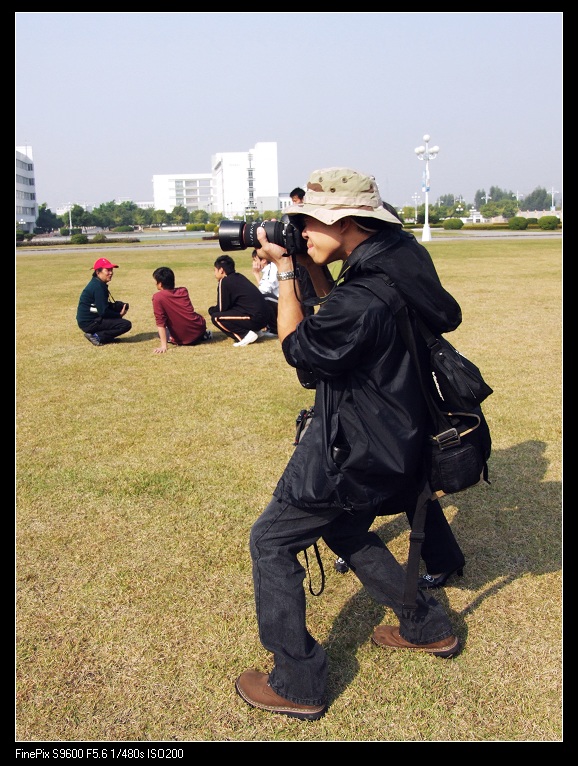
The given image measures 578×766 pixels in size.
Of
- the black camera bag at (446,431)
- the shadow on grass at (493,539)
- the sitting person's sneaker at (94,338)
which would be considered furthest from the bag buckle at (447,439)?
the sitting person's sneaker at (94,338)

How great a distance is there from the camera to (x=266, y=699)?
2.96 meters

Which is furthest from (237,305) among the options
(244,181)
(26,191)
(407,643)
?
(244,181)

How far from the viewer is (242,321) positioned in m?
10.5

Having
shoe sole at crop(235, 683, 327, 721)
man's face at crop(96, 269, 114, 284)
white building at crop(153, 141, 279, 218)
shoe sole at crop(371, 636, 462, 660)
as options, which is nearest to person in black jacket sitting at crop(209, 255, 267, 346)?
man's face at crop(96, 269, 114, 284)

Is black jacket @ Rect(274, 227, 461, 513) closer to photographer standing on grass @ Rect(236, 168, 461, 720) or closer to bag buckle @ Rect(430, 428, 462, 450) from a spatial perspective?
photographer standing on grass @ Rect(236, 168, 461, 720)

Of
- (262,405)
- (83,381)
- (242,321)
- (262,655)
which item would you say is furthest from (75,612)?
(242,321)

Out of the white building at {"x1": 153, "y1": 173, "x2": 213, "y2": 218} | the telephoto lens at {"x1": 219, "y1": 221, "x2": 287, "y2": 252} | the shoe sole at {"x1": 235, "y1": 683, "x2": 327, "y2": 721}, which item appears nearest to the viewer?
the shoe sole at {"x1": 235, "y1": 683, "x2": 327, "y2": 721}

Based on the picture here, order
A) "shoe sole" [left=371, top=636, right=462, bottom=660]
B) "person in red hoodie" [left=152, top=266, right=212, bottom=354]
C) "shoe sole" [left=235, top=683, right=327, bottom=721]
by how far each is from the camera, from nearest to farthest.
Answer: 1. "shoe sole" [left=235, top=683, right=327, bottom=721]
2. "shoe sole" [left=371, top=636, right=462, bottom=660]
3. "person in red hoodie" [left=152, top=266, right=212, bottom=354]

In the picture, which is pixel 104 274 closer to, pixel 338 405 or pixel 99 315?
pixel 99 315

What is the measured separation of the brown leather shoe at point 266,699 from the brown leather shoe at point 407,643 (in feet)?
1.69

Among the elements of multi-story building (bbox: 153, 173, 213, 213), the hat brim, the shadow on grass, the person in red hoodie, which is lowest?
the shadow on grass

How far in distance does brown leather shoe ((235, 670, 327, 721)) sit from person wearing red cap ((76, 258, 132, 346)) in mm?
8305

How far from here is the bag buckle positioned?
294cm

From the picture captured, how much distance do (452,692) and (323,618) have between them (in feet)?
2.54
